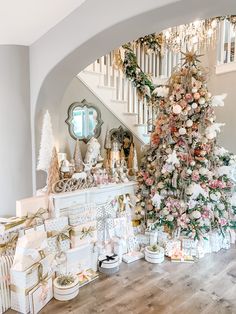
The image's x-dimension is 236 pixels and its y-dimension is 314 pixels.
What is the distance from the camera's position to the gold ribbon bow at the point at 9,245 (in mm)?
2369

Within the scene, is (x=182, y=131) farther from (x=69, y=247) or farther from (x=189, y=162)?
(x=69, y=247)

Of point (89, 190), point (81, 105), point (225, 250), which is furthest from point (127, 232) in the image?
point (81, 105)

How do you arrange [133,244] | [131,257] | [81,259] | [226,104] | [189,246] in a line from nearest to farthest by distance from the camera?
[81,259] < [131,257] < [189,246] < [133,244] < [226,104]

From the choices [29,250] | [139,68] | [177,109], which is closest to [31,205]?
[29,250]

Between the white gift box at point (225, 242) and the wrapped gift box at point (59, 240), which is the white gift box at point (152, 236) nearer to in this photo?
the white gift box at point (225, 242)

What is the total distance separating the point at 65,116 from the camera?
10.4 ft

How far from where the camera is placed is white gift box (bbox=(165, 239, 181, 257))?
3354 mm

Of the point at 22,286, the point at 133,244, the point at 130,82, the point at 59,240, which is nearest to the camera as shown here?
the point at 22,286

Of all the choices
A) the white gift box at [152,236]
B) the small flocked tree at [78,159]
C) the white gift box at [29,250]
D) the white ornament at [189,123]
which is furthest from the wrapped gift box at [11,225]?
the white ornament at [189,123]

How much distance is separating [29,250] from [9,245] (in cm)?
27

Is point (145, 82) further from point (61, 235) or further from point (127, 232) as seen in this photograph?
point (61, 235)

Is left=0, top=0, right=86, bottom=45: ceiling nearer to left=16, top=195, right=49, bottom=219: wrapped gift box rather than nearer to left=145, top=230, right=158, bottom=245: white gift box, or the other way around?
left=16, top=195, right=49, bottom=219: wrapped gift box

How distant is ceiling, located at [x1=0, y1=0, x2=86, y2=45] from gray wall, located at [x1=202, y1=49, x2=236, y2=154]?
2632 millimetres

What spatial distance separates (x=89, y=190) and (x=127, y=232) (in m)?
0.85
